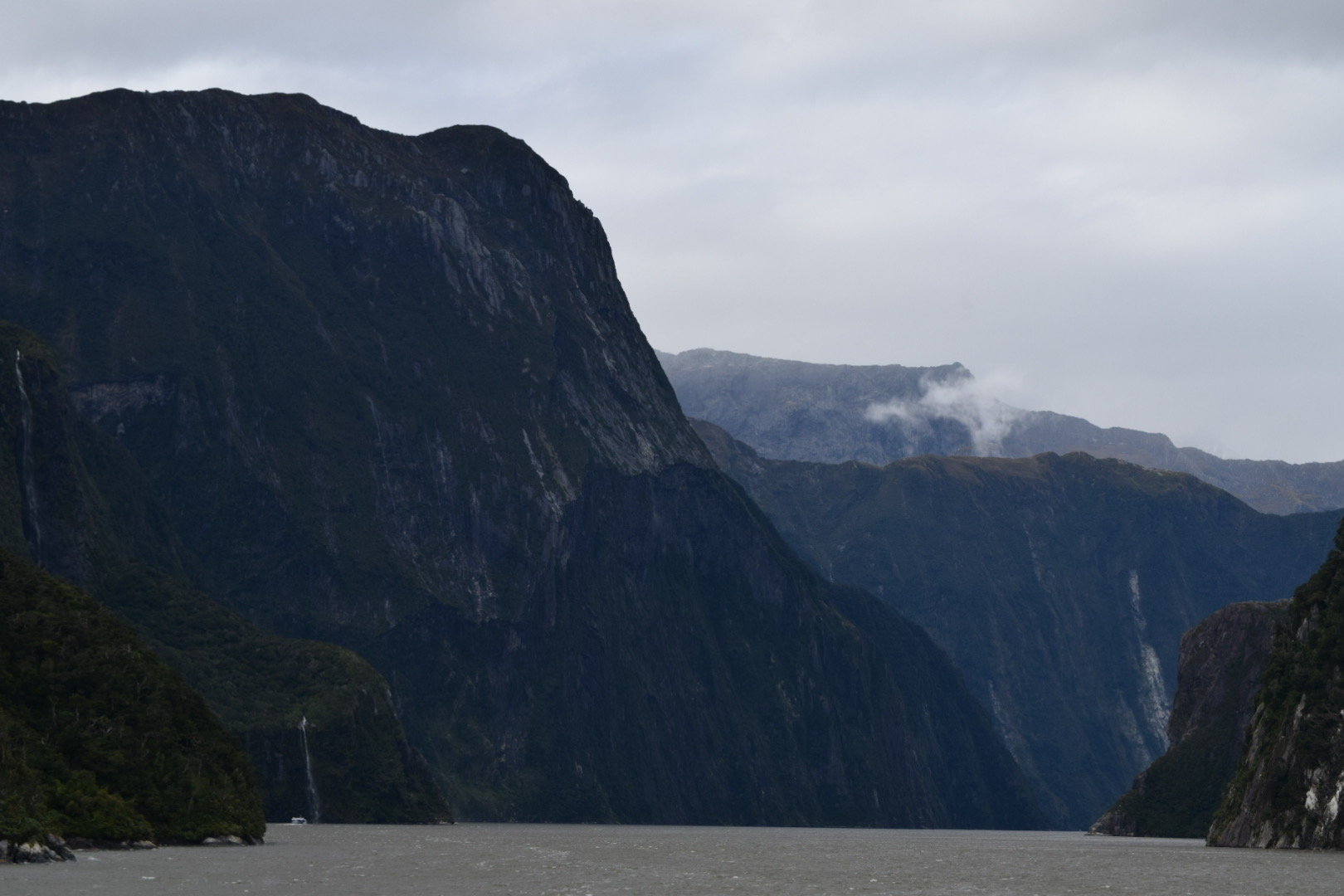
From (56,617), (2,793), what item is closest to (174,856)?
(2,793)

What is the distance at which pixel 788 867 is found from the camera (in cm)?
16812

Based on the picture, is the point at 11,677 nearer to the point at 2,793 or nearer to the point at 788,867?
the point at 2,793

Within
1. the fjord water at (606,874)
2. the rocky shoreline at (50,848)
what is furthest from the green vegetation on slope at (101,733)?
the fjord water at (606,874)

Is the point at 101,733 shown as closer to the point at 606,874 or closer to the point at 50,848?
the point at 50,848

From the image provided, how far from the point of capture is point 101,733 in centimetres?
15412

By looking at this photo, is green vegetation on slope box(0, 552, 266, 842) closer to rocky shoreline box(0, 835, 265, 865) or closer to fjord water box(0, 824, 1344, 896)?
rocky shoreline box(0, 835, 265, 865)

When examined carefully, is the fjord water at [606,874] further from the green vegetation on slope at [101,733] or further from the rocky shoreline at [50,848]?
the green vegetation on slope at [101,733]

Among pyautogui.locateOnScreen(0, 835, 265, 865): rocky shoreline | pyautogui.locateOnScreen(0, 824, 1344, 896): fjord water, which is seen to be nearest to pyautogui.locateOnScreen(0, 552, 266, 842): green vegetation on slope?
pyautogui.locateOnScreen(0, 835, 265, 865): rocky shoreline

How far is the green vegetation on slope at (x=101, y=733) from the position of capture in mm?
142750

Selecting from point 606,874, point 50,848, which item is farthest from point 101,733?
point 606,874

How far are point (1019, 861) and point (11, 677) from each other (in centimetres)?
10262

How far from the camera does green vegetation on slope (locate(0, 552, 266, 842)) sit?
143 meters

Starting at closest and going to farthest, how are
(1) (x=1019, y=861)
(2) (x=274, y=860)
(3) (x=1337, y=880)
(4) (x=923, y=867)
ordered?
(3) (x=1337, y=880) < (2) (x=274, y=860) < (4) (x=923, y=867) < (1) (x=1019, y=861)

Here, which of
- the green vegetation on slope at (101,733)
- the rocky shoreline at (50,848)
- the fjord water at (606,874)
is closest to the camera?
the fjord water at (606,874)
